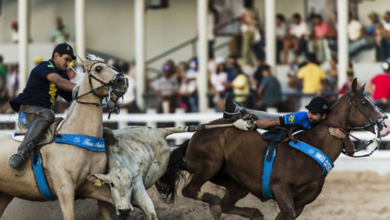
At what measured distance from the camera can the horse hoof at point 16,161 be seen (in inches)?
232

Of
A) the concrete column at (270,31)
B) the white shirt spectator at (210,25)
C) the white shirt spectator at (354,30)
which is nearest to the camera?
the concrete column at (270,31)

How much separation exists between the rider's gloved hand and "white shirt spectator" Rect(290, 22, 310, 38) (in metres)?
6.79

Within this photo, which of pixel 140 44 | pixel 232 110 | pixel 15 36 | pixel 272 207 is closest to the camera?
pixel 232 110

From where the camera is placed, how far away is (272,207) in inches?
316

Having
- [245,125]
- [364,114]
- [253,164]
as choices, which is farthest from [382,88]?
[253,164]

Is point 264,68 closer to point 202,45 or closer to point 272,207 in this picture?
point 202,45

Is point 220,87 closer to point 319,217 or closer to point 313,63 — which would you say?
point 313,63

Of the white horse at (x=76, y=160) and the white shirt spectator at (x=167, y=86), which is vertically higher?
the white shirt spectator at (x=167, y=86)

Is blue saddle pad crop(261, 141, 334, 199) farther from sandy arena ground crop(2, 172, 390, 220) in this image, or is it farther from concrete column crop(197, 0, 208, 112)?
concrete column crop(197, 0, 208, 112)

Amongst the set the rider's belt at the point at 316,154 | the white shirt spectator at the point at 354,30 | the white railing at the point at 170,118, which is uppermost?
the white shirt spectator at the point at 354,30

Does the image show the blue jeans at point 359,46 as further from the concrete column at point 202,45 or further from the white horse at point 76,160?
the white horse at point 76,160

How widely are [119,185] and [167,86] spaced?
6661 millimetres

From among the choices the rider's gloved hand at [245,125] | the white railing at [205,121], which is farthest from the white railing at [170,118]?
the rider's gloved hand at [245,125]

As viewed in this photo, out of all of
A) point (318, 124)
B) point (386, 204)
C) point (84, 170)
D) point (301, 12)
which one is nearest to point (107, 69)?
point (84, 170)
